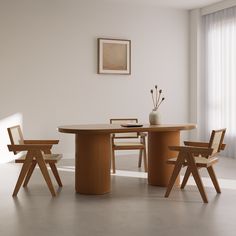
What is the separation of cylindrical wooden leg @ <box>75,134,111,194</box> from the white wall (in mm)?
2538

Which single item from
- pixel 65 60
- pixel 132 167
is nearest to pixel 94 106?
pixel 65 60

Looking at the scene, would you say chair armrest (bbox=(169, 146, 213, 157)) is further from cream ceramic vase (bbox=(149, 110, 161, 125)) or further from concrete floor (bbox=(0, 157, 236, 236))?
cream ceramic vase (bbox=(149, 110, 161, 125))

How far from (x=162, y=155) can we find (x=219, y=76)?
3132 mm

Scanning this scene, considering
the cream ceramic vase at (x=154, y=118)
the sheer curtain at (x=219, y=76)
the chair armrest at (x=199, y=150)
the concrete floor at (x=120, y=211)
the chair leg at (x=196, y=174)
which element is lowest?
the concrete floor at (x=120, y=211)

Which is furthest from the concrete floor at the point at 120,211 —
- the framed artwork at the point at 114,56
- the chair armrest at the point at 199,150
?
the framed artwork at the point at 114,56

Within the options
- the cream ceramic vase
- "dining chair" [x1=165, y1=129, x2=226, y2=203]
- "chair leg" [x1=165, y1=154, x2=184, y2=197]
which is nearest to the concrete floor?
"chair leg" [x1=165, y1=154, x2=184, y2=197]

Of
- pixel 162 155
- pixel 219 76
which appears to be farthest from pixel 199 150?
pixel 219 76

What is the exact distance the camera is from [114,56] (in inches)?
284

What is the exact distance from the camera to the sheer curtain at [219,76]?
705cm

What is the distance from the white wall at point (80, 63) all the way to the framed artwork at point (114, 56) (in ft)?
0.34

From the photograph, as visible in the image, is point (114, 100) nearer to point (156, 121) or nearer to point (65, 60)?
point (65, 60)

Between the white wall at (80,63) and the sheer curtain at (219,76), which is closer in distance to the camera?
the white wall at (80,63)

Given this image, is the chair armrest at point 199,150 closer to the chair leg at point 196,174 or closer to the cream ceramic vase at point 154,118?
the chair leg at point 196,174

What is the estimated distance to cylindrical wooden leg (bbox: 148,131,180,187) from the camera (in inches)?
187
